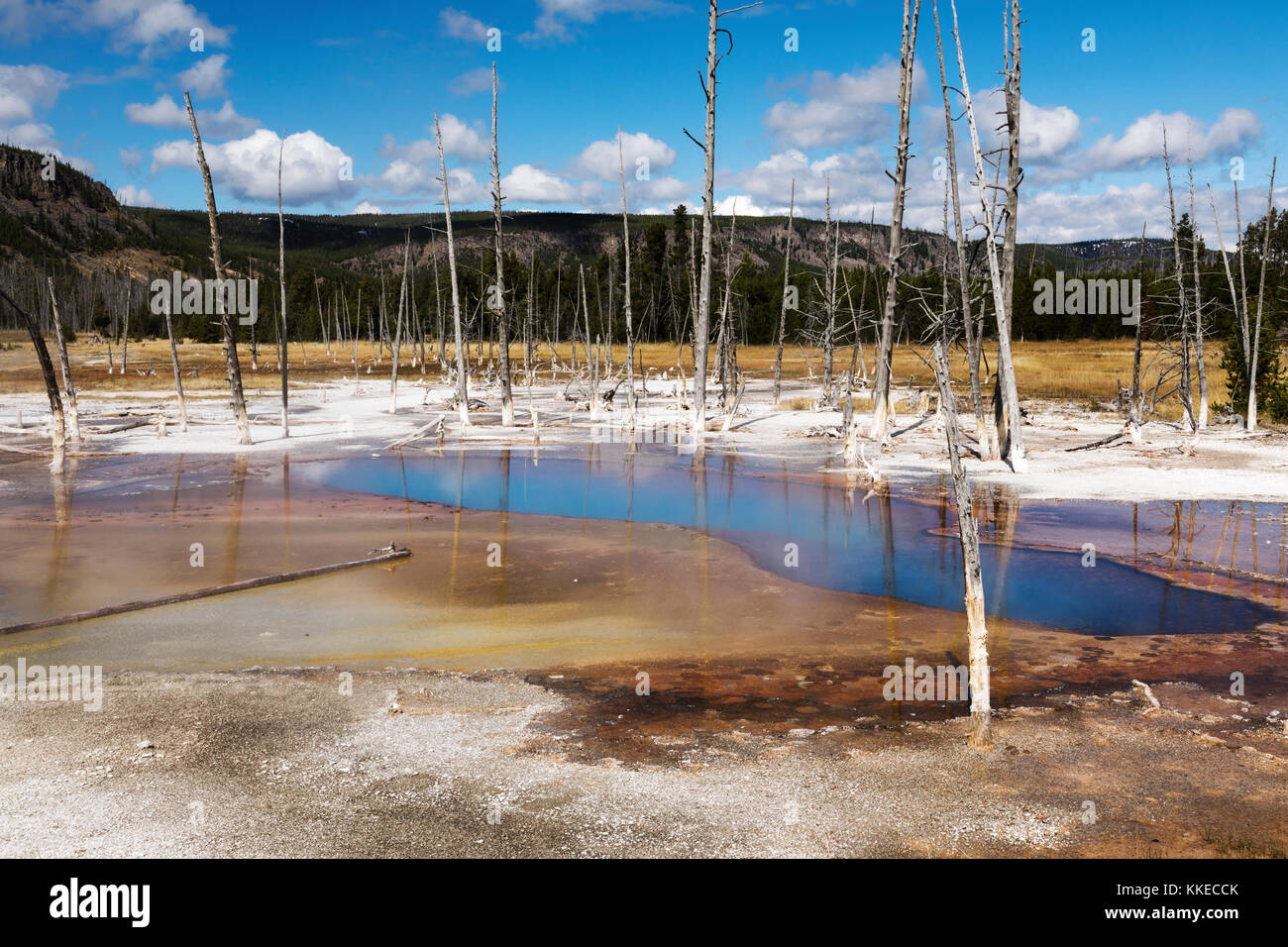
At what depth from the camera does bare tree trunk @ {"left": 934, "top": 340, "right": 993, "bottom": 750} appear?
7.16 m

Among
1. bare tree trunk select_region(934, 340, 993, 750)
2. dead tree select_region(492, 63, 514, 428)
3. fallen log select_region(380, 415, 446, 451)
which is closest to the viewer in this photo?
bare tree trunk select_region(934, 340, 993, 750)

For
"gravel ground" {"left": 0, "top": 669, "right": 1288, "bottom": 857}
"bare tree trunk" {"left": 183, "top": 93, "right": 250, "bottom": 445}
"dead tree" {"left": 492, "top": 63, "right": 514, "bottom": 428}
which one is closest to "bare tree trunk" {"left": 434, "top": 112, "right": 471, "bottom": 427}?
"dead tree" {"left": 492, "top": 63, "right": 514, "bottom": 428}

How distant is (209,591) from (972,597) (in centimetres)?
871

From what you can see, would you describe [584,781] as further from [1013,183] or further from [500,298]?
[500,298]

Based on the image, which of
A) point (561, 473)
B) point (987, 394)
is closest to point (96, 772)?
point (561, 473)

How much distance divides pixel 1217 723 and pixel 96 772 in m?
8.26

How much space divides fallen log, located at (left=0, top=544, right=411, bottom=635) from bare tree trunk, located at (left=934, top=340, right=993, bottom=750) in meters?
8.39

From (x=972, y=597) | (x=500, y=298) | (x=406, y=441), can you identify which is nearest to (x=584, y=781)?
(x=972, y=597)

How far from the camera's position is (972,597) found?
24.4ft

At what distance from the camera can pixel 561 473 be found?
73.4ft

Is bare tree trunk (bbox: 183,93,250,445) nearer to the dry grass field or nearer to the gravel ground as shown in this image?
the gravel ground

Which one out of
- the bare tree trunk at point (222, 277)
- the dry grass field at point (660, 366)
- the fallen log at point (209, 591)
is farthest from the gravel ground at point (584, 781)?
the dry grass field at point (660, 366)

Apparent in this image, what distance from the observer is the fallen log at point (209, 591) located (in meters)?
10.2
